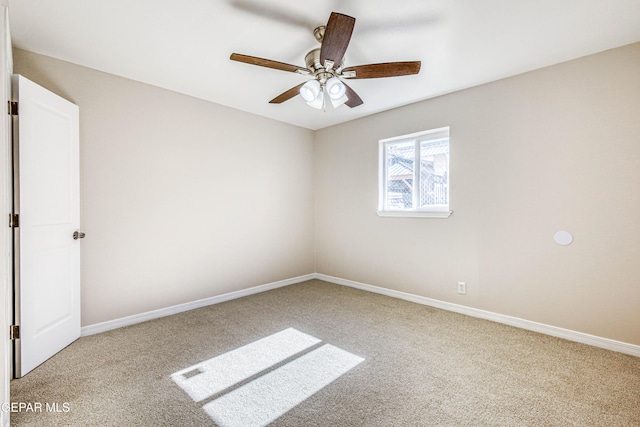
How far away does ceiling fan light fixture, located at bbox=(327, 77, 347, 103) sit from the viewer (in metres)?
2.27

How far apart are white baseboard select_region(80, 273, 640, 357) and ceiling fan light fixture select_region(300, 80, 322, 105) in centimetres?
260

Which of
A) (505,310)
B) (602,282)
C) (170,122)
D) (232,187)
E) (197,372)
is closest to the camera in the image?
(197,372)

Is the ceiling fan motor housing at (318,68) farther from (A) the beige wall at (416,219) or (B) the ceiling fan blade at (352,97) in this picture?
(A) the beige wall at (416,219)

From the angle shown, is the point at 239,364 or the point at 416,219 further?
the point at 416,219

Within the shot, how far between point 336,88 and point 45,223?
248 cm

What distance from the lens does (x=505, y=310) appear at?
9.57 feet

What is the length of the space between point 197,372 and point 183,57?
2.54 metres

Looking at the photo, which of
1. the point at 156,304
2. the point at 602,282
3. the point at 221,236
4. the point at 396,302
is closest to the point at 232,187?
the point at 221,236

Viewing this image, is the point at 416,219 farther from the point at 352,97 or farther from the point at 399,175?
the point at 352,97

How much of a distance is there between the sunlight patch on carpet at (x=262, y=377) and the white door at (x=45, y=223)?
1.14 m

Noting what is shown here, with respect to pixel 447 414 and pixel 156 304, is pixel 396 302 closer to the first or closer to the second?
pixel 447 414

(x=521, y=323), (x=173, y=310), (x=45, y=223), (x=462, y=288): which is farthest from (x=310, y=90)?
(x=521, y=323)

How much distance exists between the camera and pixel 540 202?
2.70m

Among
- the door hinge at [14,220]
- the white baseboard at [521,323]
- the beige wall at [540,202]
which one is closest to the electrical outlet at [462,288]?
the beige wall at [540,202]
